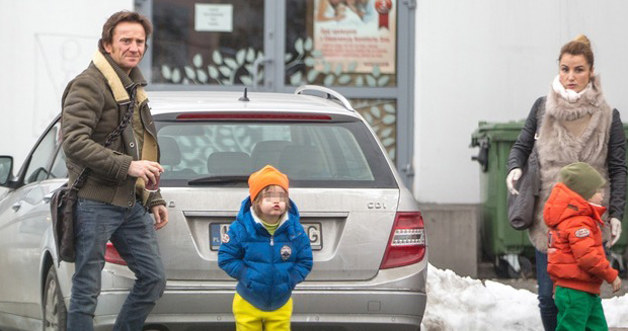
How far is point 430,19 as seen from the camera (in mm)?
12703

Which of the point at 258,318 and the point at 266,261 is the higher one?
the point at 266,261

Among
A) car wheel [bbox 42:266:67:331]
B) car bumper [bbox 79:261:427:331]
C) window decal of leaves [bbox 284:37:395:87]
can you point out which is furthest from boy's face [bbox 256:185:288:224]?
window decal of leaves [bbox 284:37:395:87]

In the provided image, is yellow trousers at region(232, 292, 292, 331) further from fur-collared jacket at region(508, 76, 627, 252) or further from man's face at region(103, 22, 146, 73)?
fur-collared jacket at region(508, 76, 627, 252)

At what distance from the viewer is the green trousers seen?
6.91m

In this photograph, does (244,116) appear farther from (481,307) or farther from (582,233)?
(481,307)

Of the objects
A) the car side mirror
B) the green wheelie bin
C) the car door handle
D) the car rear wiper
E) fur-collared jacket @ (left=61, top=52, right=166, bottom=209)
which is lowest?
the green wheelie bin

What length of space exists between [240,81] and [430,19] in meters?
1.80

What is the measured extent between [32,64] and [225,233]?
6.20m

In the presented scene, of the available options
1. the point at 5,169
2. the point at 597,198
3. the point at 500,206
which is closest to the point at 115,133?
the point at 5,169

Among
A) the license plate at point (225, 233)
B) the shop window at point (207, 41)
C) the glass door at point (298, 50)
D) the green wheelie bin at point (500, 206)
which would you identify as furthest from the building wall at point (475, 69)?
the license plate at point (225, 233)

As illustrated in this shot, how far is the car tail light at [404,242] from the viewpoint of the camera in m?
6.90

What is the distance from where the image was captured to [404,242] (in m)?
6.94

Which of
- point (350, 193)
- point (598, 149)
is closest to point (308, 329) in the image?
point (350, 193)

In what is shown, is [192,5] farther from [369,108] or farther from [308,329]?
[308,329]
